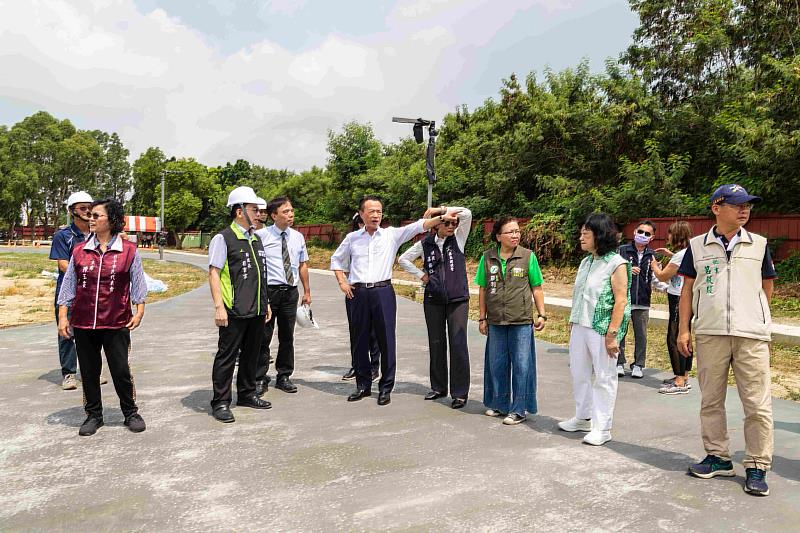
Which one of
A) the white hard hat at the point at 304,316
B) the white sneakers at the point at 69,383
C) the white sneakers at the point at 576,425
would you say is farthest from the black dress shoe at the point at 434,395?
the white sneakers at the point at 69,383

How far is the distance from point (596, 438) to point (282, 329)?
3272mm

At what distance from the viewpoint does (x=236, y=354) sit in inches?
218

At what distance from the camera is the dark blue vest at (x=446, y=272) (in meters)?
5.80

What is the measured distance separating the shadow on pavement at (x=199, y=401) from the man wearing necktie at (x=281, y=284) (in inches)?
21.1

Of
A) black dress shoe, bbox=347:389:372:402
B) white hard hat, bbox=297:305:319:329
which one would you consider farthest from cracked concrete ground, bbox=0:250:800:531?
white hard hat, bbox=297:305:319:329

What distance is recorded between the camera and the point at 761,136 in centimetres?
1460

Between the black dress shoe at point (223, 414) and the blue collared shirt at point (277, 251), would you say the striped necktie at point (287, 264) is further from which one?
the black dress shoe at point (223, 414)

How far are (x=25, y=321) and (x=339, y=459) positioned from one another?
994cm

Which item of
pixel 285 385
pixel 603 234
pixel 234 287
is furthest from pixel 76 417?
pixel 603 234

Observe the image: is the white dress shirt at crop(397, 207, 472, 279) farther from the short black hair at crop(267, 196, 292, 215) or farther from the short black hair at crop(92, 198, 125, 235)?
the short black hair at crop(92, 198, 125, 235)

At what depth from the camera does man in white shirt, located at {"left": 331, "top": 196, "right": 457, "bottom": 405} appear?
5902mm

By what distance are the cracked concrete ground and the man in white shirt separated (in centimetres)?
34

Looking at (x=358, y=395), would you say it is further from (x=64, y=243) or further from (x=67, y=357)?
(x=64, y=243)

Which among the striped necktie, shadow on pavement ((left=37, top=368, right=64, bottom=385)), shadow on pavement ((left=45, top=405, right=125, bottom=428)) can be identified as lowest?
shadow on pavement ((left=45, top=405, right=125, bottom=428))
